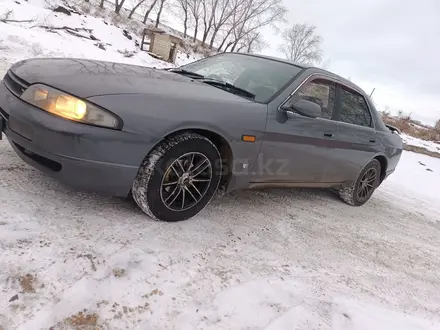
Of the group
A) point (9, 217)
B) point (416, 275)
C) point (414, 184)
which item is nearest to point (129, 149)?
point (9, 217)

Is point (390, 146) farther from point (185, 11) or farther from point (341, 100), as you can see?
point (185, 11)

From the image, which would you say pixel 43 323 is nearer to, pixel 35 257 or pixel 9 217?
pixel 35 257

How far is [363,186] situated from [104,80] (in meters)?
3.48

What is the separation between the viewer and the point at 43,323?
1.60m

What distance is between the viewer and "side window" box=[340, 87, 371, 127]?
3936 mm

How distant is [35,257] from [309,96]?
2600mm

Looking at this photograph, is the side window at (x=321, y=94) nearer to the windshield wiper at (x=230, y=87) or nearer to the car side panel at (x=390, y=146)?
the windshield wiper at (x=230, y=87)

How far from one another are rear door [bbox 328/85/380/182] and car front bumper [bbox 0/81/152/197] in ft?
7.43

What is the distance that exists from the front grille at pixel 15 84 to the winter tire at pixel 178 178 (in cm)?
95

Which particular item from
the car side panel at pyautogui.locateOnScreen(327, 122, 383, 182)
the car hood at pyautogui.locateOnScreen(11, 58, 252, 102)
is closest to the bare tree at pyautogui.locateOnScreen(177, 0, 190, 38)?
the car side panel at pyautogui.locateOnScreen(327, 122, 383, 182)

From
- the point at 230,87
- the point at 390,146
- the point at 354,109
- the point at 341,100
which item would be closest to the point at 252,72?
the point at 230,87

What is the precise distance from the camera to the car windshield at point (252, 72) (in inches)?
126

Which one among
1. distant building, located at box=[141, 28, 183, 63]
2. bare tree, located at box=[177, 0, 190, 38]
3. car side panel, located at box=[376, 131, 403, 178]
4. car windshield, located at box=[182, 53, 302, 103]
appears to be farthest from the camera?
bare tree, located at box=[177, 0, 190, 38]

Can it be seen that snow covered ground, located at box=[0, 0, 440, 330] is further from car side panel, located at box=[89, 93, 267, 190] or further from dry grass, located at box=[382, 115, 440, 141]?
dry grass, located at box=[382, 115, 440, 141]
